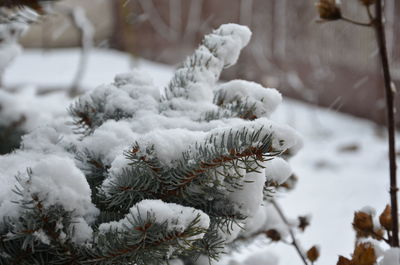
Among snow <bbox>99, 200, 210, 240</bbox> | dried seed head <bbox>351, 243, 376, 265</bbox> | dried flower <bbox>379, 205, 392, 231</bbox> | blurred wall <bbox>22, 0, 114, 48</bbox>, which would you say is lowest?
blurred wall <bbox>22, 0, 114, 48</bbox>

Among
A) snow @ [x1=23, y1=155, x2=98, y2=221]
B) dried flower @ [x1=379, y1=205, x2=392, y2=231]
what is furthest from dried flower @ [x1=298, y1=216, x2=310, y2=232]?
snow @ [x1=23, y1=155, x2=98, y2=221]

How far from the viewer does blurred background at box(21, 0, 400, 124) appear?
5.62m

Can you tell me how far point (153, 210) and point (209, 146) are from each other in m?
0.13

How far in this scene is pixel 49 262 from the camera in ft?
2.15

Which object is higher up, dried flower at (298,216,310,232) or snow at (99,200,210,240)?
snow at (99,200,210,240)

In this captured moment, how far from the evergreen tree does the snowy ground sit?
511mm

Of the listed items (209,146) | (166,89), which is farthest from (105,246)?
(166,89)

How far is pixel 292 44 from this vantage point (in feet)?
20.5

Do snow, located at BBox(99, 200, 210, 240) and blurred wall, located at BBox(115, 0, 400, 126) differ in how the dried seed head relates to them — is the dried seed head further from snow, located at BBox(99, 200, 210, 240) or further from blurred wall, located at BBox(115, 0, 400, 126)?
blurred wall, located at BBox(115, 0, 400, 126)

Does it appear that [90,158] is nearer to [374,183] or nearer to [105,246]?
[105,246]

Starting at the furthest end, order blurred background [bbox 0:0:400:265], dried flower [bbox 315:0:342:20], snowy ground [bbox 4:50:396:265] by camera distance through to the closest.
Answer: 1. blurred background [bbox 0:0:400:265]
2. snowy ground [bbox 4:50:396:265]
3. dried flower [bbox 315:0:342:20]

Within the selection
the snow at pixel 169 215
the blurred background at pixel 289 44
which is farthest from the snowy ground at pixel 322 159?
the snow at pixel 169 215

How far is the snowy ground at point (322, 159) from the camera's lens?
2.84m

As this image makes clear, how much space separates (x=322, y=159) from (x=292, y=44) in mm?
2333
